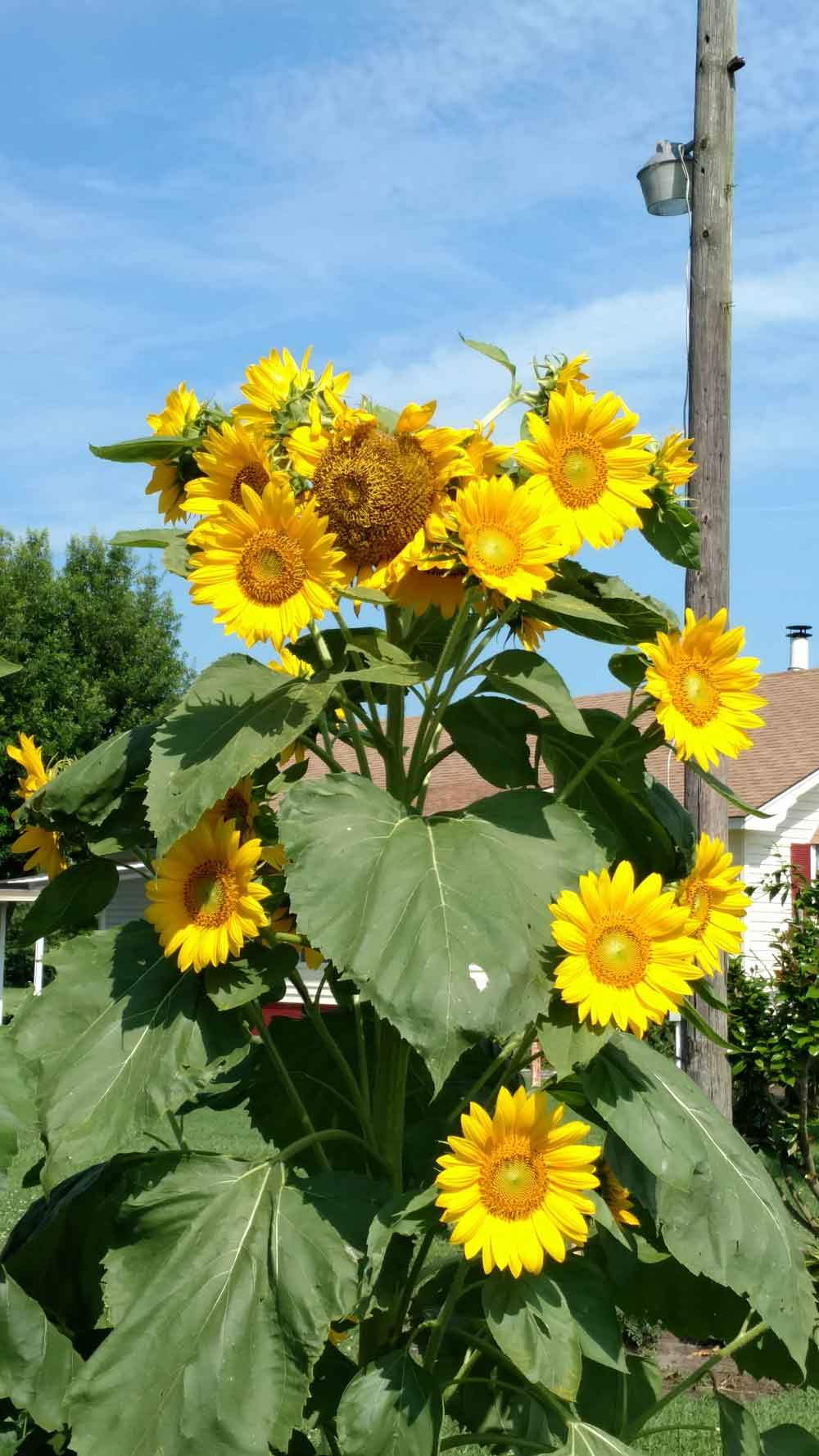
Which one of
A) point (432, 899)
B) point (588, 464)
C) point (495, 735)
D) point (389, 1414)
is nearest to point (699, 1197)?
point (389, 1414)

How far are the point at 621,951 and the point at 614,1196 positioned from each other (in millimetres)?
751

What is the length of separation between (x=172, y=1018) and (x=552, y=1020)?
538mm

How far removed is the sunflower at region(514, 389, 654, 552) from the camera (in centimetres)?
205

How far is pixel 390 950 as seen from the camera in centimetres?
183

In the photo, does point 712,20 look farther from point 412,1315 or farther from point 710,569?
point 412,1315

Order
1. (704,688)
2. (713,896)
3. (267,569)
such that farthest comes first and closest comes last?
1. (713,896)
2. (704,688)
3. (267,569)

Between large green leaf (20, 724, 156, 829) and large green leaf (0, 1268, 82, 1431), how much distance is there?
0.72 metres

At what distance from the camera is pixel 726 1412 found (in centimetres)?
256

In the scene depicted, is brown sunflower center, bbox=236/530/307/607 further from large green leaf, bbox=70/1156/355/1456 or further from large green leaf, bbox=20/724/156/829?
large green leaf, bbox=70/1156/355/1456

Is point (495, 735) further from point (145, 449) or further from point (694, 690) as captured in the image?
point (145, 449)

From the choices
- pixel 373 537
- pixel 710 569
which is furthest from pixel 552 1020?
pixel 710 569

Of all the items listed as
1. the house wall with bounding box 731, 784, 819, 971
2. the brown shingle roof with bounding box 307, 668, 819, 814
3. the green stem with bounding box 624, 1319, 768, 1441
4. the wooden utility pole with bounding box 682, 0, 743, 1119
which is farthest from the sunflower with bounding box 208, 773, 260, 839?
the house wall with bounding box 731, 784, 819, 971

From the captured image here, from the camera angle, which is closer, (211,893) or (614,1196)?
(211,893)

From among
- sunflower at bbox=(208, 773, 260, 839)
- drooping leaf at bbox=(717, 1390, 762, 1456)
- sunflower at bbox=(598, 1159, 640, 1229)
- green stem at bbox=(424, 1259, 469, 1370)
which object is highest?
sunflower at bbox=(208, 773, 260, 839)
